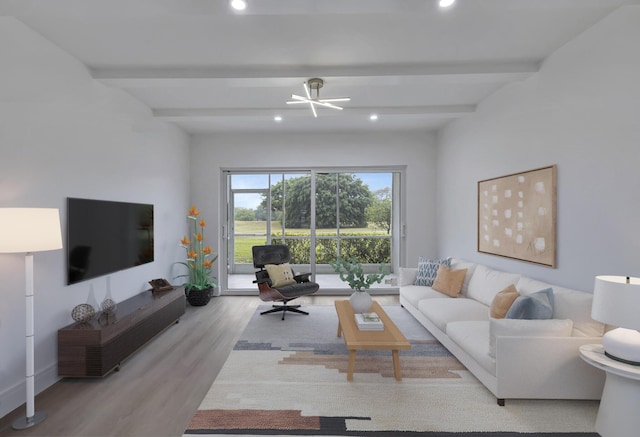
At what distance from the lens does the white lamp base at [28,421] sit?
2170 millimetres

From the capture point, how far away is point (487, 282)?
370cm

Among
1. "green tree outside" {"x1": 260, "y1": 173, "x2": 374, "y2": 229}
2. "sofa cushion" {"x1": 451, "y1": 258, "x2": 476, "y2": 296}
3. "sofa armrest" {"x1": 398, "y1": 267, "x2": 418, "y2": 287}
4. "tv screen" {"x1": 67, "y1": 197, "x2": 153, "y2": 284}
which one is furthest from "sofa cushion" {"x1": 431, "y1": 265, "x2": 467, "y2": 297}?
"tv screen" {"x1": 67, "y1": 197, "x2": 153, "y2": 284}

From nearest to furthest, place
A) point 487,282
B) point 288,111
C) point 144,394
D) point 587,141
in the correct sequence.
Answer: point 144,394, point 587,141, point 487,282, point 288,111

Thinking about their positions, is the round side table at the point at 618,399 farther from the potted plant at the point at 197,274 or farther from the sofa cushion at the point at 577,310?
the potted plant at the point at 197,274

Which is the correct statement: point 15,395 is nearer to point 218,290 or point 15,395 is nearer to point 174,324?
point 174,324

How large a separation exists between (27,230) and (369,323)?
263cm

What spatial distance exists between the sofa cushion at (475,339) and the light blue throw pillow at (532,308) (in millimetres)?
312

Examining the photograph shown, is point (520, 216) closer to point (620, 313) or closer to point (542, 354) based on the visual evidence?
point (542, 354)

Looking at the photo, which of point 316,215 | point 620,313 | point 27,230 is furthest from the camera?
point 316,215

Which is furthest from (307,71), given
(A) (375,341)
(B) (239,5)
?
(A) (375,341)

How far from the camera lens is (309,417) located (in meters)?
2.25

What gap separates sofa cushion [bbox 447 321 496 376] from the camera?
8.06 ft

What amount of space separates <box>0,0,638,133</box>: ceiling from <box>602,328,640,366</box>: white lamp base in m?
2.12

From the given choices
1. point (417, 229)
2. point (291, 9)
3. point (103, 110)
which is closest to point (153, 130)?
point (103, 110)
